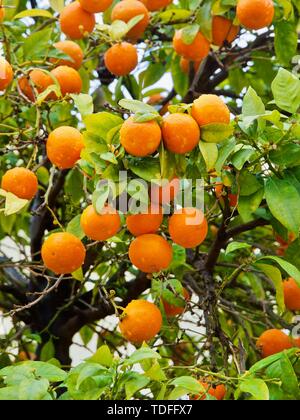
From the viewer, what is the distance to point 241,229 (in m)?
1.12

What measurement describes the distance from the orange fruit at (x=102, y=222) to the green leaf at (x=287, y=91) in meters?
0.26

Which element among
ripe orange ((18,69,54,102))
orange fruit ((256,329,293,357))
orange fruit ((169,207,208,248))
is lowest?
orange fruit ((256,329,293,357))

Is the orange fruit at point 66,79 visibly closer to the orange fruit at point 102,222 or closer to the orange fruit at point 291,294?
the orange fruit at point 102,222

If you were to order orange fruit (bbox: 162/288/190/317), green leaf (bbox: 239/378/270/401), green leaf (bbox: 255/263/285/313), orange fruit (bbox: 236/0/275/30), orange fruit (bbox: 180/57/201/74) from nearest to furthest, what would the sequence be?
green leaf (bbox: 239/378/270/401), green leaf (bbox: 255/263/285/313), orange fruit (bbox: 236/0/275/30), orange fruit (bbox: 162/288/190/317), orange fruit (bbox: 180/57/201/74)

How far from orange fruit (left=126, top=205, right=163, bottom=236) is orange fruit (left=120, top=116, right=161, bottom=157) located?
3.1 inches

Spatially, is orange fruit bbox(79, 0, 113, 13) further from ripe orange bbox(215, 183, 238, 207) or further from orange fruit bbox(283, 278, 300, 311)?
orange fruit bbox(283, 278, 300, 311)

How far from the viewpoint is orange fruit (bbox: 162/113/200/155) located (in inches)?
35.4

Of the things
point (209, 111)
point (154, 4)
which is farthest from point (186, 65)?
point (209, 111)

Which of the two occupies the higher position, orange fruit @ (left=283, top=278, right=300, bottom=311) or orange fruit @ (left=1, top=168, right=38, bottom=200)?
orange fruit @ (left=1, top=168, right=38, bottom=200)

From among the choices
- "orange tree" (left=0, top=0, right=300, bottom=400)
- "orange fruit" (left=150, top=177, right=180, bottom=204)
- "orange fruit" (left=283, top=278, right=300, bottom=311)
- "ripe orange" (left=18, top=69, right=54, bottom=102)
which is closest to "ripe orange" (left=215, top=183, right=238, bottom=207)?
"orange tree" (left=0, top=0, right=300, bottom=400)

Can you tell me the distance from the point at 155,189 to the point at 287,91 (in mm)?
229

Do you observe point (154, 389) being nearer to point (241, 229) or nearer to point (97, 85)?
point (241, 229)

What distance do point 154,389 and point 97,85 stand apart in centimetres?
86
